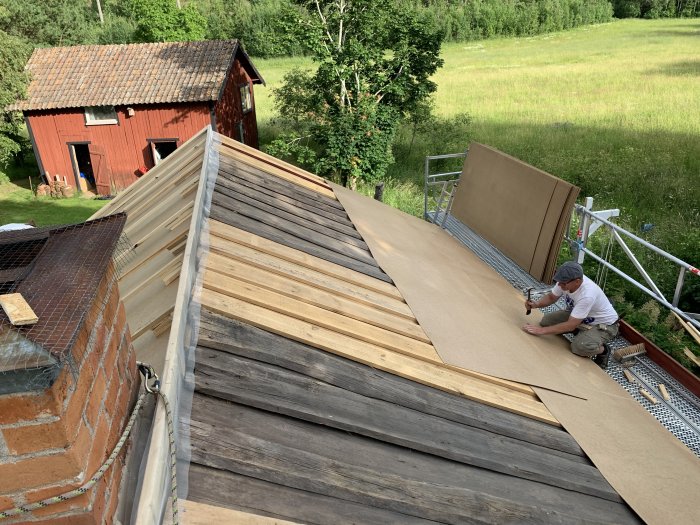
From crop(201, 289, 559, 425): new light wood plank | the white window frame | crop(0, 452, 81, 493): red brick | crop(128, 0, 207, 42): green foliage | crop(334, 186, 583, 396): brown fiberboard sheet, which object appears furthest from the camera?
crop(128, 0, 207, 42): green foliage

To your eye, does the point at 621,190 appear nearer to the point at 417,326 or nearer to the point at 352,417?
the point at 417,326

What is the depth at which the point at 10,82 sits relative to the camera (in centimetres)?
2175

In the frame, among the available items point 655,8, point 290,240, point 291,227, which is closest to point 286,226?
point 291,227

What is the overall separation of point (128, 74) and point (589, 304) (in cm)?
2233

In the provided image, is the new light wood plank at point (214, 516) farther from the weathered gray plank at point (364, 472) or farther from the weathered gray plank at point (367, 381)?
the weathered gray plank at point (367, 381)

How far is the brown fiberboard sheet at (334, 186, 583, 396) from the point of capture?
4582 millimetres

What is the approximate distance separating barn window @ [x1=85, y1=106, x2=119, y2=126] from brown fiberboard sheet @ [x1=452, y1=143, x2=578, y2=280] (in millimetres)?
18348

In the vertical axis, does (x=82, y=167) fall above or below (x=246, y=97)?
below

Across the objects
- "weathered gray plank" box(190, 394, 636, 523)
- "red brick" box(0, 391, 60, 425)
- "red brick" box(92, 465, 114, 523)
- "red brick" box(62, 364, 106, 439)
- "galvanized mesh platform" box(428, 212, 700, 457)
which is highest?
"red brick" box(0, 391, 60, 425)

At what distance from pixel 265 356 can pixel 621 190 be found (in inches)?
659

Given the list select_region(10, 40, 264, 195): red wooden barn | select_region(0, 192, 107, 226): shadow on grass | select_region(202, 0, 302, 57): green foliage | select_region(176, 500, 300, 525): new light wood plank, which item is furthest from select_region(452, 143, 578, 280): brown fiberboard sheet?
select_region(202, 0, 302, 57): green foliage

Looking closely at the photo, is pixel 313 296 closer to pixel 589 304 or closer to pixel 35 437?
pixel 35 437

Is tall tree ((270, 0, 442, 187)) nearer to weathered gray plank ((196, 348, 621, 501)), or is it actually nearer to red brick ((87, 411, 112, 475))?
weathered gray plank ((196, 348, 621, 501))

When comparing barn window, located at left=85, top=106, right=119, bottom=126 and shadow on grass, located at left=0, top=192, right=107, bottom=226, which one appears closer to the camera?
shadow on grass, located at left=0, top=192, right=107, bottom=226
